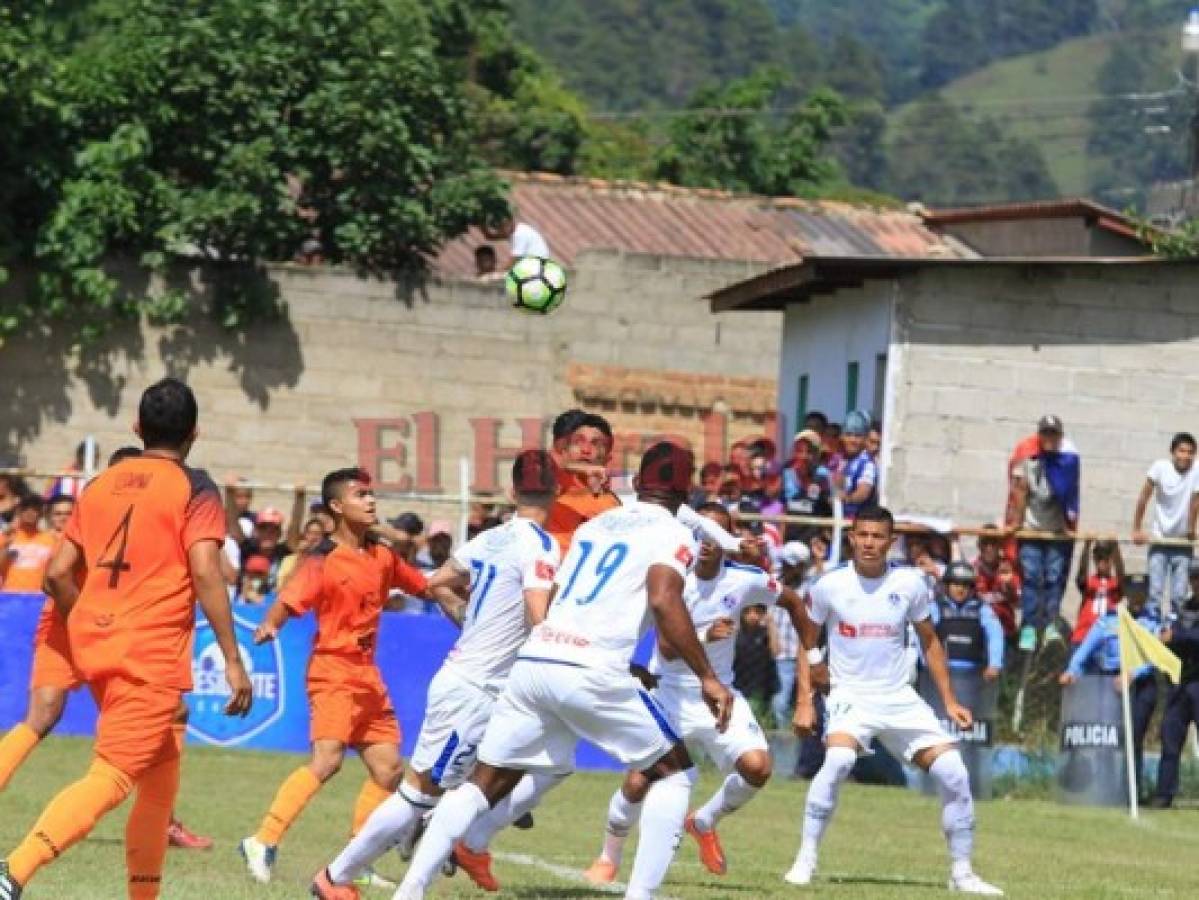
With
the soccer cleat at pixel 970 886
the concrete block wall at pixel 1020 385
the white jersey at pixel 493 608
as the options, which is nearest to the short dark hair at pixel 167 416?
the white jersey at pixel 493 608

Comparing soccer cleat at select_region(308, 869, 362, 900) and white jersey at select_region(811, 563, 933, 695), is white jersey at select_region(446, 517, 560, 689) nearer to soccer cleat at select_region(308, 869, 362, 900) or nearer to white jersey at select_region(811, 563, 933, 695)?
soccer cleat at select_region(308, 869, 362, 900)

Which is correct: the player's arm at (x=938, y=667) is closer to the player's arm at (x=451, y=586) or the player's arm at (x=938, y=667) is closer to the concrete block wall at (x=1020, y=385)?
the player's arm at (x=451, y=586)

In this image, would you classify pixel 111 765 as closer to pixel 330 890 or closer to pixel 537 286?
pixel 330 890

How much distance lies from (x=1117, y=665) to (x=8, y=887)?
13.6 meters

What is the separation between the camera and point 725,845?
1648cm

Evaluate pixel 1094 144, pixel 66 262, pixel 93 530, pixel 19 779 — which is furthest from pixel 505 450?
pixel 1094 144

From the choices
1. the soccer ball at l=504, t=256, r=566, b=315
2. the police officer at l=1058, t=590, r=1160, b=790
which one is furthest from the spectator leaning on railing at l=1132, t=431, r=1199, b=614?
the soccer ball at l=504, t=256, r=566, b=315

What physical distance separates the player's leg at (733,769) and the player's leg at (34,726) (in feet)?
10.5

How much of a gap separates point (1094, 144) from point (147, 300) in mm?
131835

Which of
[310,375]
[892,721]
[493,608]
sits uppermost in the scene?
[310,375]

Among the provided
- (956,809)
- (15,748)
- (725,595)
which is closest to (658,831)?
(15,748)

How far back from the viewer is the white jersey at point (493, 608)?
40.4 ft

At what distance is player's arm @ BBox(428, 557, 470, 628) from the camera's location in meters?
12.7

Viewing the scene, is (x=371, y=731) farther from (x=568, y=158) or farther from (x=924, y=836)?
(x=568, y=158)
